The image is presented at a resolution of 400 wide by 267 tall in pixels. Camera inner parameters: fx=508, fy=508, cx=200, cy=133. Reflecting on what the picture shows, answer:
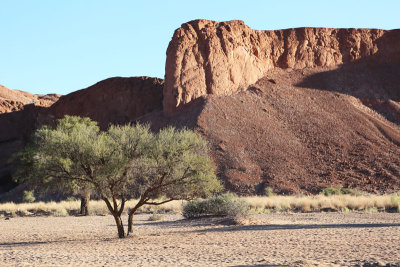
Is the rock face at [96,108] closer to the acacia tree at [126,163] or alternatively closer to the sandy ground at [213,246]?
the sandy ground at [213,246]

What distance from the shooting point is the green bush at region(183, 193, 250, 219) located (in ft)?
72.5

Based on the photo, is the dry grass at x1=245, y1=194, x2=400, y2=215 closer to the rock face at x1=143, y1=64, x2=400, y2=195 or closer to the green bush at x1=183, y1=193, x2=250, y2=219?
the green bush at x1=183, y1=193, x2=250, y2=219

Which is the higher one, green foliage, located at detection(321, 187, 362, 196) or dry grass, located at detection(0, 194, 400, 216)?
green foliage, located at detection(321, 187, 362, 196)

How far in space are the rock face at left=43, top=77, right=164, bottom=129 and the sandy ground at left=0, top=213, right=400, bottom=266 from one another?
49438 millimetres

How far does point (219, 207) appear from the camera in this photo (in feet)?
78.0

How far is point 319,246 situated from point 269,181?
1346 inches

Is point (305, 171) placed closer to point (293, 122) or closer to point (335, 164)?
point (335, 164)

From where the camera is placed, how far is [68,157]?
16953 millimetres

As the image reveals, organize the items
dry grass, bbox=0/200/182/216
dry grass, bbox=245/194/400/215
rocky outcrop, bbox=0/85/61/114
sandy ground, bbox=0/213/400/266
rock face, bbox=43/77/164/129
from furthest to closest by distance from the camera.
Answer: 1. rocky outcrop, bbox=0/85/61/114
2. rock face, bbox=43/77/164/129
3. dry grass, bbox=0/200/182/216
4. dry grass, bbox=245/194/400/215
5. sandy ground, bbox=0/213/400/266

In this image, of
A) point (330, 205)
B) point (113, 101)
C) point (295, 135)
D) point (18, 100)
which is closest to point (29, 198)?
point (113, 101)

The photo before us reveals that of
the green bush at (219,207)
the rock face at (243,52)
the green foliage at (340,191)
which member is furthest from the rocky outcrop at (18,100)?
the green bush at (219,207)

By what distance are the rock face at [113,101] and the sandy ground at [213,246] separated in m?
49.4

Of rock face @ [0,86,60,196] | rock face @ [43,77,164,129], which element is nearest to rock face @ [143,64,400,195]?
rock face @ [43,77,164,129]

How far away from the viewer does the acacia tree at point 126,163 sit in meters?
16.7
